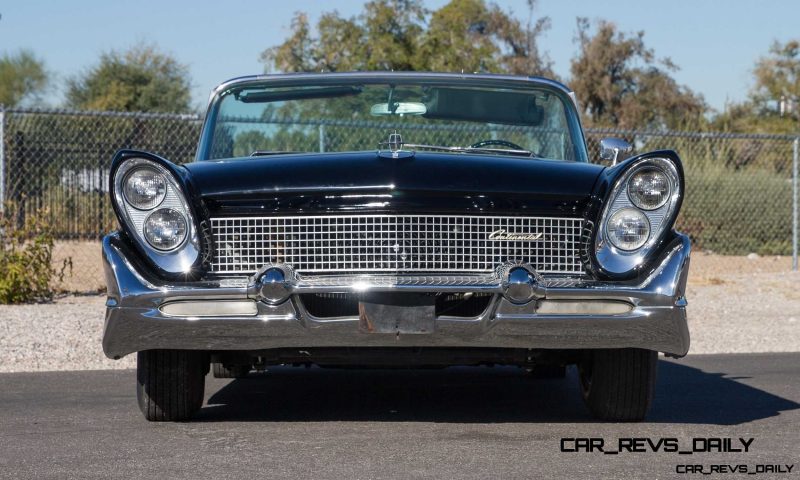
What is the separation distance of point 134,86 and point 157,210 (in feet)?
101

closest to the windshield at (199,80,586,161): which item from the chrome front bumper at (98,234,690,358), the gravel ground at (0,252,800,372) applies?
the chrome front bumper at (98,234,690,358)

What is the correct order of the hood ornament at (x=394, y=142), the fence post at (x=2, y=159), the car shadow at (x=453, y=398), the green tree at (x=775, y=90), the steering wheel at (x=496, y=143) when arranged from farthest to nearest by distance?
the green tree at (x=775, y=90) → the fence post at (x=2, y=159) → the steering wheel at (x=496, y=143) → the car shadow at (x=453, y=398) → the hood ornament at (x=394, y=142)

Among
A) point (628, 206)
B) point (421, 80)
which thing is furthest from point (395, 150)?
point (421, 80)

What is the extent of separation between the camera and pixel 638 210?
4496 mm

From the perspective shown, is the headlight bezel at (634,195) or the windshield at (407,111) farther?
the windshield at (407,111)

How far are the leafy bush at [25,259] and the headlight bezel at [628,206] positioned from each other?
6.54 meters

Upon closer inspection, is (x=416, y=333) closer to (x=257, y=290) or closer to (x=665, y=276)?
(x=257, y=290)

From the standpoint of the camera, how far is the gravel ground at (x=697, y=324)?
7.64 meters

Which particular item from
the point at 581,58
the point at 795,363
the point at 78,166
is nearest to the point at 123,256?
the point at 795,363

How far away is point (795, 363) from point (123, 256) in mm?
4624

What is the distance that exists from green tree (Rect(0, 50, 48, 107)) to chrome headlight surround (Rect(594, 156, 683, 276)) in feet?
138

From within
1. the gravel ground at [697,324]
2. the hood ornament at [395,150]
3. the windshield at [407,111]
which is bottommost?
the gravel ground at [697,324]

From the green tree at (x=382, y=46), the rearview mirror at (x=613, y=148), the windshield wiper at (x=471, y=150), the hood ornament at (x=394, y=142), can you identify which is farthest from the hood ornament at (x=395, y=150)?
the green tree at (x=382, y=46)

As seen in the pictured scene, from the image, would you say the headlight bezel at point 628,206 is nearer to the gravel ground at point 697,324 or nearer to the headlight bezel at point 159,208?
the headlight bezel at point 159,208
